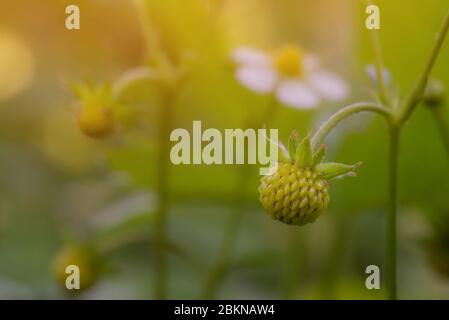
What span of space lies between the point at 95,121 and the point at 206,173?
0.35 meters

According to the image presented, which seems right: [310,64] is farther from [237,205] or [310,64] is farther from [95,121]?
[95,121]

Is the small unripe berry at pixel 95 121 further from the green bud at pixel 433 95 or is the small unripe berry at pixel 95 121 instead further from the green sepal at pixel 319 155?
the green bud at pixel 433 95

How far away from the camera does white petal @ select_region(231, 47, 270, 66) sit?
107 centimetres

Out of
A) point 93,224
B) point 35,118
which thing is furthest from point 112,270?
point 35,118

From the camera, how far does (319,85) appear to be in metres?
1.16

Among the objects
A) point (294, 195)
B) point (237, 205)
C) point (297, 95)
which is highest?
point (297, 95)

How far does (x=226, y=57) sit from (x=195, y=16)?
0.50 feet

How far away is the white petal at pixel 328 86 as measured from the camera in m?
1.12

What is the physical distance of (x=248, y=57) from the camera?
3.51 ft

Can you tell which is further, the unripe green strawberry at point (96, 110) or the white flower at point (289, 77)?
the white flower at point (289, 77)

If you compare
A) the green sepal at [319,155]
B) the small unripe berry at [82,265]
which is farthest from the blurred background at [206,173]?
the green sepal at [319,155]

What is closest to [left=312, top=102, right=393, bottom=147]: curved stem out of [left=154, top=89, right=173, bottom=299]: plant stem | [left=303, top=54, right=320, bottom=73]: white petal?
[left=154, top=89, right=173, bottom=299]: plant stem

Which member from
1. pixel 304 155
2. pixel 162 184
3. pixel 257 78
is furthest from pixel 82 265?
pixel 304 155

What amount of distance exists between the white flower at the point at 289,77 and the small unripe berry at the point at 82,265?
28cm
